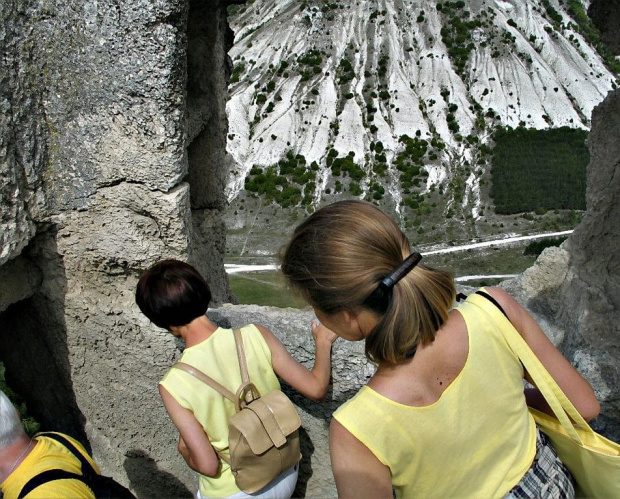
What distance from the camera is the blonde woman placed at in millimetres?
1491

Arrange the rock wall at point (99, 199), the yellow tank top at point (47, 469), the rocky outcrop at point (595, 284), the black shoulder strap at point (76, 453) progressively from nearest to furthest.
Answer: the yellow tank top at point (47, 469) < the black shoulder strap at point (76, 453) < the rock wall at point (99, 199) < the rocky outcrop at point (595, 284)

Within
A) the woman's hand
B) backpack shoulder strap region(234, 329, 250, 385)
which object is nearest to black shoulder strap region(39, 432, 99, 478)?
backpack shoulder strap region(234, 329, 250, 385)

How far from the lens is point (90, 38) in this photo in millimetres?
3094

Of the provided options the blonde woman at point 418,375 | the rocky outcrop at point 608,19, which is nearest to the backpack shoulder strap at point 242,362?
the blonde woman at point 418,375

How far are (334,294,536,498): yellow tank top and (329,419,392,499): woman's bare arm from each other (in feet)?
0.19

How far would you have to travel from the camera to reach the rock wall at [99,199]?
306 cm

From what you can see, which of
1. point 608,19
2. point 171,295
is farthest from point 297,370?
point 608,19

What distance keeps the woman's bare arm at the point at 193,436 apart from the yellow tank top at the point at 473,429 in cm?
85

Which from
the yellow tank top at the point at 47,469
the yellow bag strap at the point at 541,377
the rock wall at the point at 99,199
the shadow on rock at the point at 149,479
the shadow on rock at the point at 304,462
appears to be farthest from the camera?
the shadow on rock at the point at 149,479

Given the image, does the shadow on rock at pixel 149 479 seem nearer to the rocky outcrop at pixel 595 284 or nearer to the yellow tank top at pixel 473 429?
the rocky outcrop at pixel 595 284

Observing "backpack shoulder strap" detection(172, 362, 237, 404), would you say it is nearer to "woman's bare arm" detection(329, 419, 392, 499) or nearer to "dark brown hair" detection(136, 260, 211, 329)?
"dark brown hair" detection(136, 260, 211, 329)

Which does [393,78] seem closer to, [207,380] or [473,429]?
[207,380]

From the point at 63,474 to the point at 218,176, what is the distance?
110 inches

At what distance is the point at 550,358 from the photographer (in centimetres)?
168
